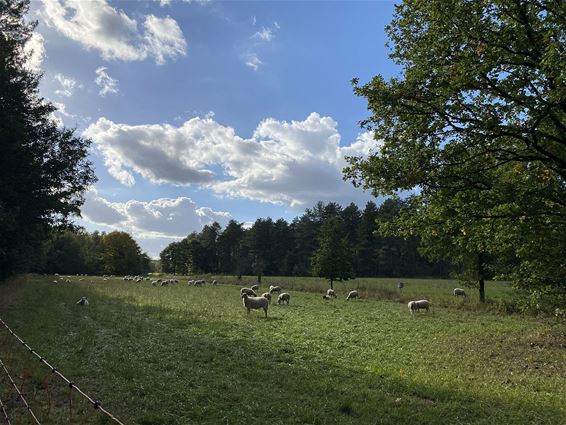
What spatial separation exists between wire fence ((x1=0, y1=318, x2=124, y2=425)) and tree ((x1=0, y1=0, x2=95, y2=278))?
17069 millimetres

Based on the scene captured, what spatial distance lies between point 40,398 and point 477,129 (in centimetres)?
1410

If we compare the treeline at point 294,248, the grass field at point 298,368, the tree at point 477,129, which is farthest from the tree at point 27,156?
the treeline at point 294,248

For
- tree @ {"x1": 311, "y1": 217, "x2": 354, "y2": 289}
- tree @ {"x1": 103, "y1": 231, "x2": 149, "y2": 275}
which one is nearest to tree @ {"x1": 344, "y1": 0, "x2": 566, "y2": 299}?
tree @ {"x1": 311, "y1": 217, "x2": 354, "y2": 289}

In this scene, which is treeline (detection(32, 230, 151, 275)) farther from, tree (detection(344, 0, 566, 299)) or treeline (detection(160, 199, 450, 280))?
tree (detection(344, 0, 566, 299))

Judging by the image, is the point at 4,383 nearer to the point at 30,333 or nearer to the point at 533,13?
the point at 30,333

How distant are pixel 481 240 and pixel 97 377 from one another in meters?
13.4

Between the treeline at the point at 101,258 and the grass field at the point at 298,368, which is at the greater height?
the treeline at the point at 101,258

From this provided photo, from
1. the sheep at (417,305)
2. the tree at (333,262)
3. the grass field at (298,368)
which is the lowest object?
the grass field at (298,368)

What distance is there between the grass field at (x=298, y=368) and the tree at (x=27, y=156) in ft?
24.2

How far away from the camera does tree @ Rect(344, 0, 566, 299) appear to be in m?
12.2

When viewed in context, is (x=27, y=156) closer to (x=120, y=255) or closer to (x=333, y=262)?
(x=333, y=262)

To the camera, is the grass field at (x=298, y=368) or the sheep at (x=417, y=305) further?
the sheep at (x=417, y=305)

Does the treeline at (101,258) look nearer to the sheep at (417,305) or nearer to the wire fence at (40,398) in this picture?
the sheep at (417,305)

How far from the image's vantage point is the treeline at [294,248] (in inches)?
4456
